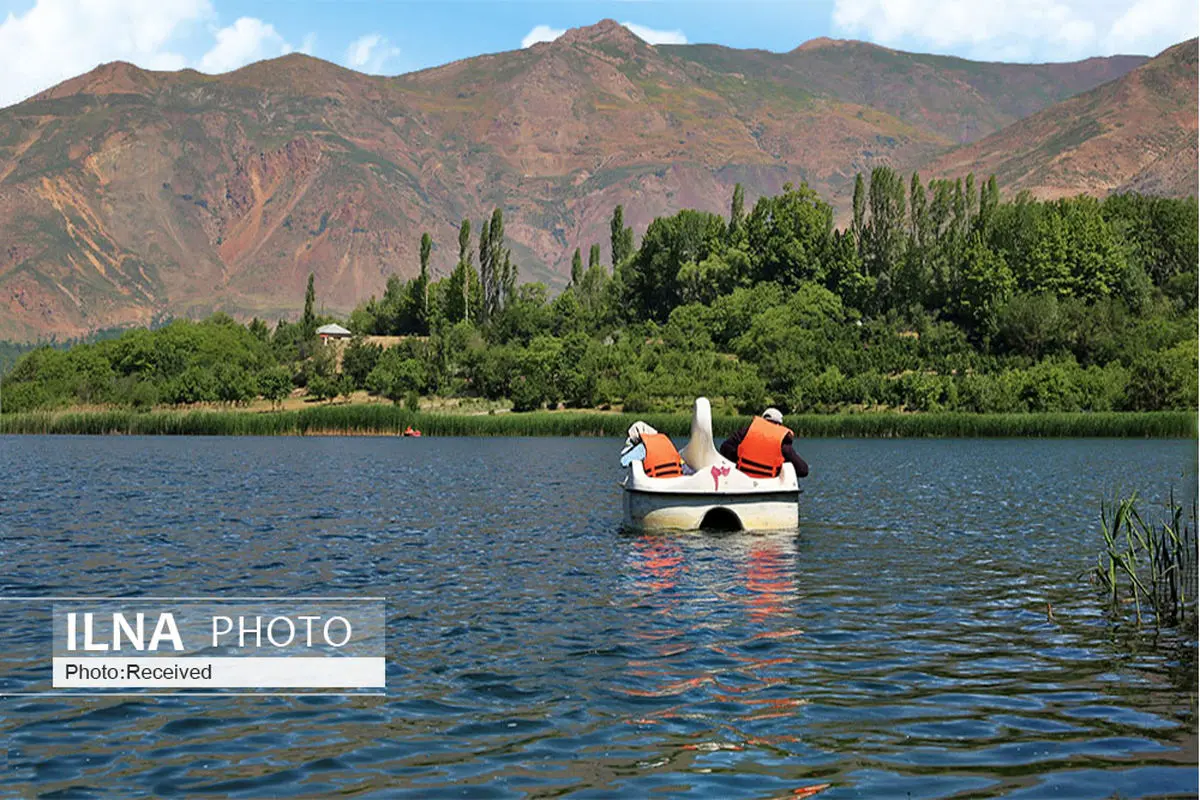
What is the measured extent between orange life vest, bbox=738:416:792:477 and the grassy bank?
72710 millimetres

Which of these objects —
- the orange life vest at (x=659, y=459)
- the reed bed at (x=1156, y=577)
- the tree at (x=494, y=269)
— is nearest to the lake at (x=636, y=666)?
the reed bed at (x=1156, y=577)

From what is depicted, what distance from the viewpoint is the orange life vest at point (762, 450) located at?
32.8 metres

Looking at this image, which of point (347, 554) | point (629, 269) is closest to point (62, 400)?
point (629, 269)

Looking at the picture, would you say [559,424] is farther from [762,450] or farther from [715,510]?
[715,510]

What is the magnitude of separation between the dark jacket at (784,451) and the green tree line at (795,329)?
91497mm

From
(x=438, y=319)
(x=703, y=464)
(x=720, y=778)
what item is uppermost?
(x=438, y=319)

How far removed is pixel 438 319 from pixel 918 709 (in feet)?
576

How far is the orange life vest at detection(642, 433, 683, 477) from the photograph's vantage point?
32688 millimetres

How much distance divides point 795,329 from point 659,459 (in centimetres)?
12260

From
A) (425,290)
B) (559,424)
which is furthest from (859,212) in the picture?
(559,424)

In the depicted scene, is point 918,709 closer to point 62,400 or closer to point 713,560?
point 713,560

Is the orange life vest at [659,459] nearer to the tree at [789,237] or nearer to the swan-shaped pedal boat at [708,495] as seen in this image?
the swan-shaped pedal boat at [708,495]

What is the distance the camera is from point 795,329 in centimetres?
15300

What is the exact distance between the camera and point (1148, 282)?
500 ft
